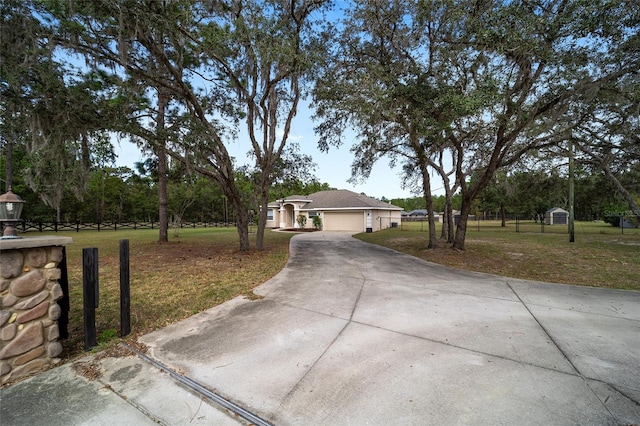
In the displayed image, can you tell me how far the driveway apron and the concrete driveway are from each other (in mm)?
13

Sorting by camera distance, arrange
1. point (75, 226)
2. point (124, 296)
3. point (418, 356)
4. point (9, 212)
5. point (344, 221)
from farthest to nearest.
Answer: point (75, 226) → point (344, 221) → point (124, 296) → point (418, 356) → point (9, 212)

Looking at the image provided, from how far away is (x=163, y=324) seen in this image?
385cm

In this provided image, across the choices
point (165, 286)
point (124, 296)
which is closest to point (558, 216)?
point (165, 286)

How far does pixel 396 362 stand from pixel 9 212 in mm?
4155

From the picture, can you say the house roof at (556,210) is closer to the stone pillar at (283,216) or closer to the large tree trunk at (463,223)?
the stone pillar at (283,216)

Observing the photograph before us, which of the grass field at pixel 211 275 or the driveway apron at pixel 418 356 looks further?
the grass field at pixel 211 275

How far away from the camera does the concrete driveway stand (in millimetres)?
2143

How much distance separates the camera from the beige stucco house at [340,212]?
25.3 metres

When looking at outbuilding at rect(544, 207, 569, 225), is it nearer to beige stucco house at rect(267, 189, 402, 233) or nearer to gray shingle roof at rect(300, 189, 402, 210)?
beige stucco house at rect(267, 189, 402, 233)

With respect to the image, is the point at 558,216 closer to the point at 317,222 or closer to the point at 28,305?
the point at 317,222

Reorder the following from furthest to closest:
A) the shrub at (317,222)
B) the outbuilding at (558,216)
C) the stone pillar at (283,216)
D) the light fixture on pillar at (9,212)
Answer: the outbuilding at (558,216)
the stone pillar at (283,216)
the shrub at (317,222)
the light fixture on pillar at (9,212)

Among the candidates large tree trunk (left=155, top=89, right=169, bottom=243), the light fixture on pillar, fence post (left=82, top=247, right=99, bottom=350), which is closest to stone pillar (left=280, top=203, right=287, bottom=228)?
large tree trunk (left=155, top=89, right=169, bottom=243)

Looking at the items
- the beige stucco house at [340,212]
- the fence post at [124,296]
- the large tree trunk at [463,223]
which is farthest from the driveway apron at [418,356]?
the beige stucco house at [340,212]

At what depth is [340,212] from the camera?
26.2m
